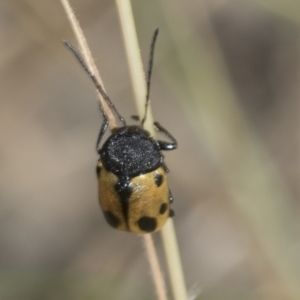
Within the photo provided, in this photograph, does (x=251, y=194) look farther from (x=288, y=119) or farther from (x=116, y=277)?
(x=116, y=277)

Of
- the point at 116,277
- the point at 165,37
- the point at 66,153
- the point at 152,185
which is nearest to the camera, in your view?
the point at 152,185

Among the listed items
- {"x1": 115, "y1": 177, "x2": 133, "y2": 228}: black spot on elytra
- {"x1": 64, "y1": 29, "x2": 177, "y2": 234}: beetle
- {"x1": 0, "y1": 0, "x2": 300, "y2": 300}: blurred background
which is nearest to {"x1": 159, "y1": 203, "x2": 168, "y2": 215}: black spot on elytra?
{"x1": 64, "y1": 29, "x2": 177, "y2": 234}: beetle

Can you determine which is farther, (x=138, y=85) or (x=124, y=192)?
(x=124, y=192)

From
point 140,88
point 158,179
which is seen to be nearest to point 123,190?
point 158,179

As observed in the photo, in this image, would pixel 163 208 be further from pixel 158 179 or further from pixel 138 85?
pixel 138 85

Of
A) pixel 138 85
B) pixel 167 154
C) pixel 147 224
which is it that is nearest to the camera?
pixel 138 85

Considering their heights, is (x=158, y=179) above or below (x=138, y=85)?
below

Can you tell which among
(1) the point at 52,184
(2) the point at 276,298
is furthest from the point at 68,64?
(2) the point at 276,298

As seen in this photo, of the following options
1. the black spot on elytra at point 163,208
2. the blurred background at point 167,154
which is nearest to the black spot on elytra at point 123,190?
the black spot on elytra at point 163,208

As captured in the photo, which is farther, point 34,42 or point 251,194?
point 34,42
